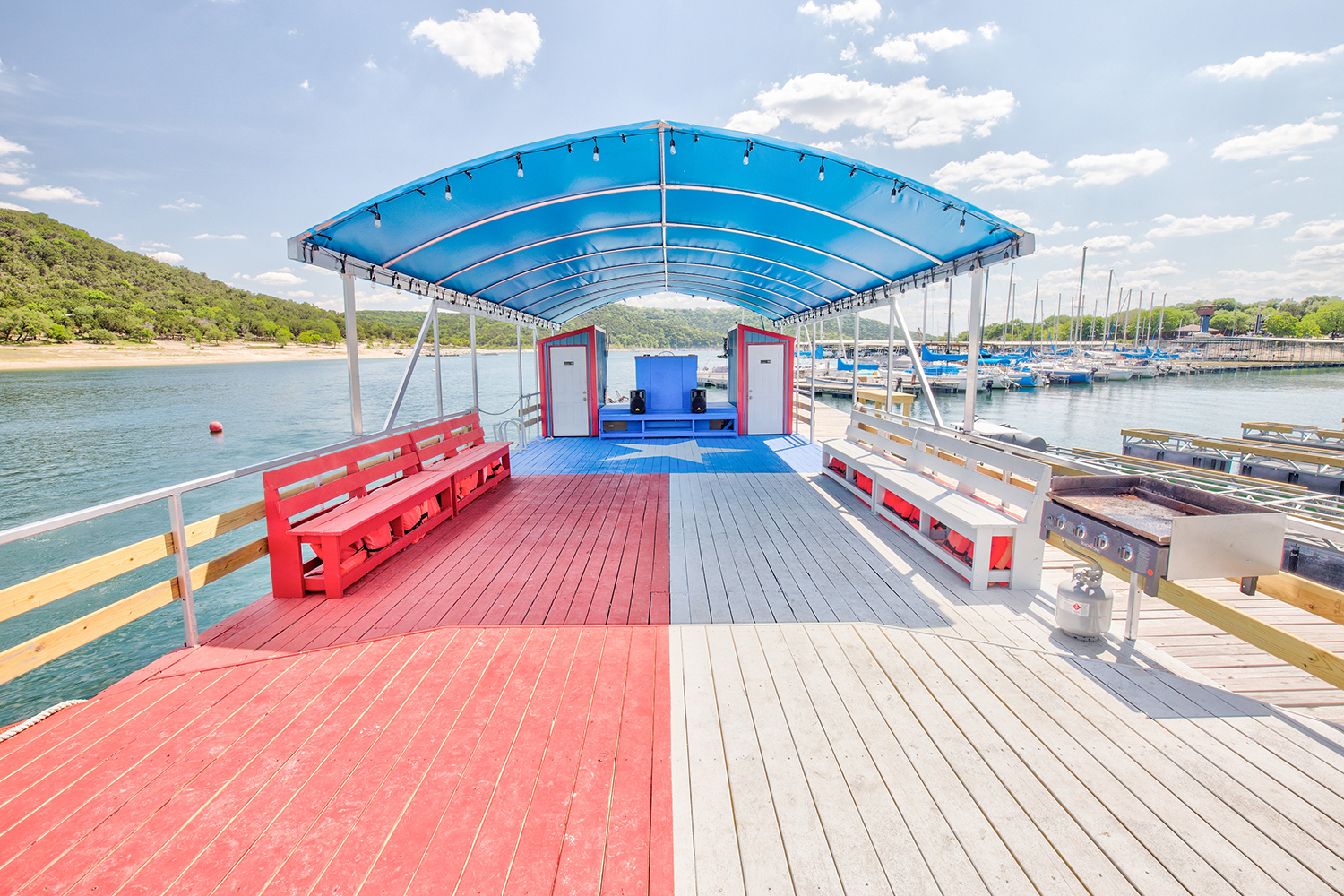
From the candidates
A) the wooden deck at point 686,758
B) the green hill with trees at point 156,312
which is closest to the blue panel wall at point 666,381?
the wooden deck at point 686,758

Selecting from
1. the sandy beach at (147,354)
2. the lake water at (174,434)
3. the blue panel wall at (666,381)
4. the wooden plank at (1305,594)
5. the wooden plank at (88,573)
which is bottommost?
the lake water at (174,434)

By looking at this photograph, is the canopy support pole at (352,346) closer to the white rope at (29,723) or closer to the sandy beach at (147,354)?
the white rope at (29,723)

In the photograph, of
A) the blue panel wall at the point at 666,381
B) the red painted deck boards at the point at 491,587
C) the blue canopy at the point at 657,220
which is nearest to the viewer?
the red painted deck boards at the point at 491,587

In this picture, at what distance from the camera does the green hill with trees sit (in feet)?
196

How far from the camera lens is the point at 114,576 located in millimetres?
3008

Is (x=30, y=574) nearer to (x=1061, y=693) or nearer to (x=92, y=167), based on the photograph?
(x=1061, y=693)

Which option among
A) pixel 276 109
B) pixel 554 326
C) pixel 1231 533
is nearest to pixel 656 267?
pixel 554 326

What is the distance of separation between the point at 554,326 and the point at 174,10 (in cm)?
1070

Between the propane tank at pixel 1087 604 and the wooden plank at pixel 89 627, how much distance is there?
506cm

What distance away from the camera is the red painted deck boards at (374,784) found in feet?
5.78

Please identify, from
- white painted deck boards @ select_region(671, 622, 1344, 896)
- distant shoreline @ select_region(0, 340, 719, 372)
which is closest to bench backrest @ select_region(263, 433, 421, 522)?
white painted deck boards @ select_region(671, 622, 1344, 896)

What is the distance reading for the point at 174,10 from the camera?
1273 cm

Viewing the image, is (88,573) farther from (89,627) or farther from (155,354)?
(155,354)

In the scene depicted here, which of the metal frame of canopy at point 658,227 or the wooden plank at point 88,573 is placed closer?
the wooden plank at point 88,573
